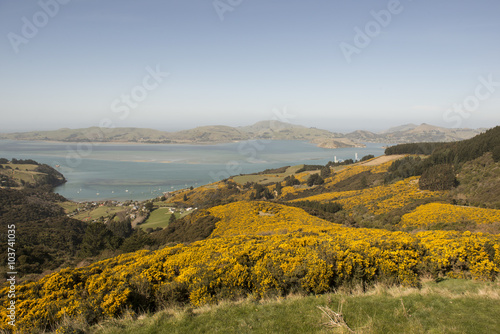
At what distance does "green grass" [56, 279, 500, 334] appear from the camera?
4.80m

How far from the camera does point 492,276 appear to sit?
7203 millimetres

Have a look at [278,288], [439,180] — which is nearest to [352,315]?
[278,288]

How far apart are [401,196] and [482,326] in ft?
103

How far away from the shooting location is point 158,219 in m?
45.5

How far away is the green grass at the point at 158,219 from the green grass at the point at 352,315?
37.1 m

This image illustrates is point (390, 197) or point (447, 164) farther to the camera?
point (447, 164)

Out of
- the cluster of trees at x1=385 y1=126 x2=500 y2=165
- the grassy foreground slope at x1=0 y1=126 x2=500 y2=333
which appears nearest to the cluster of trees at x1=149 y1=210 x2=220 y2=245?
the grassy foreground slope at x1=0 y1=126 x2=500 y2=333

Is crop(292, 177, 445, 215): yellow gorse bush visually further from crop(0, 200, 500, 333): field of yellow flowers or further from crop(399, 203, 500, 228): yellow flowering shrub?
crop(0, 200, 500, 333): field of yellow flowers

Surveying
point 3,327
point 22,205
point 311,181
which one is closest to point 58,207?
point 22,205

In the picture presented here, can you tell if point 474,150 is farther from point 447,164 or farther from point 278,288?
point 278,288

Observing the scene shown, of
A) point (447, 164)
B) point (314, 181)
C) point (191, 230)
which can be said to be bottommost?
point (314, 181)

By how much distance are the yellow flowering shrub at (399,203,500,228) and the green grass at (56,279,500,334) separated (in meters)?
13.8

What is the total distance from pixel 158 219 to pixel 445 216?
134 feet

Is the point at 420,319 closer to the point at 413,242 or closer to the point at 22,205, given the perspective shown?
the point at 413,242
